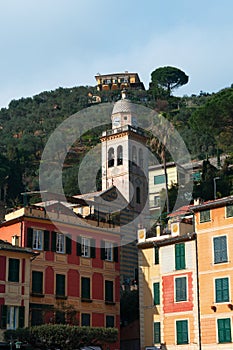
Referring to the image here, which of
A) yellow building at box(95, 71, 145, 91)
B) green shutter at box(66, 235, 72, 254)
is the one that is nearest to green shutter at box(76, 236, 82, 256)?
green shutter at box(66, 235, 72, 254)

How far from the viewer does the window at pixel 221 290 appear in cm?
3922

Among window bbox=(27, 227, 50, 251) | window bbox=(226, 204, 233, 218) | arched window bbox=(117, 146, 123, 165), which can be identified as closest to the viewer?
window bbox=(226, 204, 233, 218)

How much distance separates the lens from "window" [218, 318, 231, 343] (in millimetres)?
38469

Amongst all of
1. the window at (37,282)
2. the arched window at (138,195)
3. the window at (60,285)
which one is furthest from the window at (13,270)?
the arched window at (138,195)

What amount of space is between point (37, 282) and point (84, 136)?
7833 cm

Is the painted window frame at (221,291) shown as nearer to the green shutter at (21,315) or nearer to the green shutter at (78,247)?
the green shutter at (78,247)

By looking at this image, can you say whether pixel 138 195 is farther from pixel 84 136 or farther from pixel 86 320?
pixel 84 136

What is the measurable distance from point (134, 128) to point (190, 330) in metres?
41.3

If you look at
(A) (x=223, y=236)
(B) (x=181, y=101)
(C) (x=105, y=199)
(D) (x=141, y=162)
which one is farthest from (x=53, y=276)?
(B) (x=181, y=101)

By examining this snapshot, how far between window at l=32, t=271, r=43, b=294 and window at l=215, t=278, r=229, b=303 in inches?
427

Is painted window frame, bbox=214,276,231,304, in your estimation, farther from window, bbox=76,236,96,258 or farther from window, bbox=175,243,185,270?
window, bbox=76,236,96,258

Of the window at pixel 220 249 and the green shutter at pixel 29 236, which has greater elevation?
the green shutter at pixel 29 236

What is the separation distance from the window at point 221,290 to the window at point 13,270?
11.8 meters

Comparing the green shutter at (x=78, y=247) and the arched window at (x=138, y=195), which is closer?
the green shutter at (x=78, y=247)
